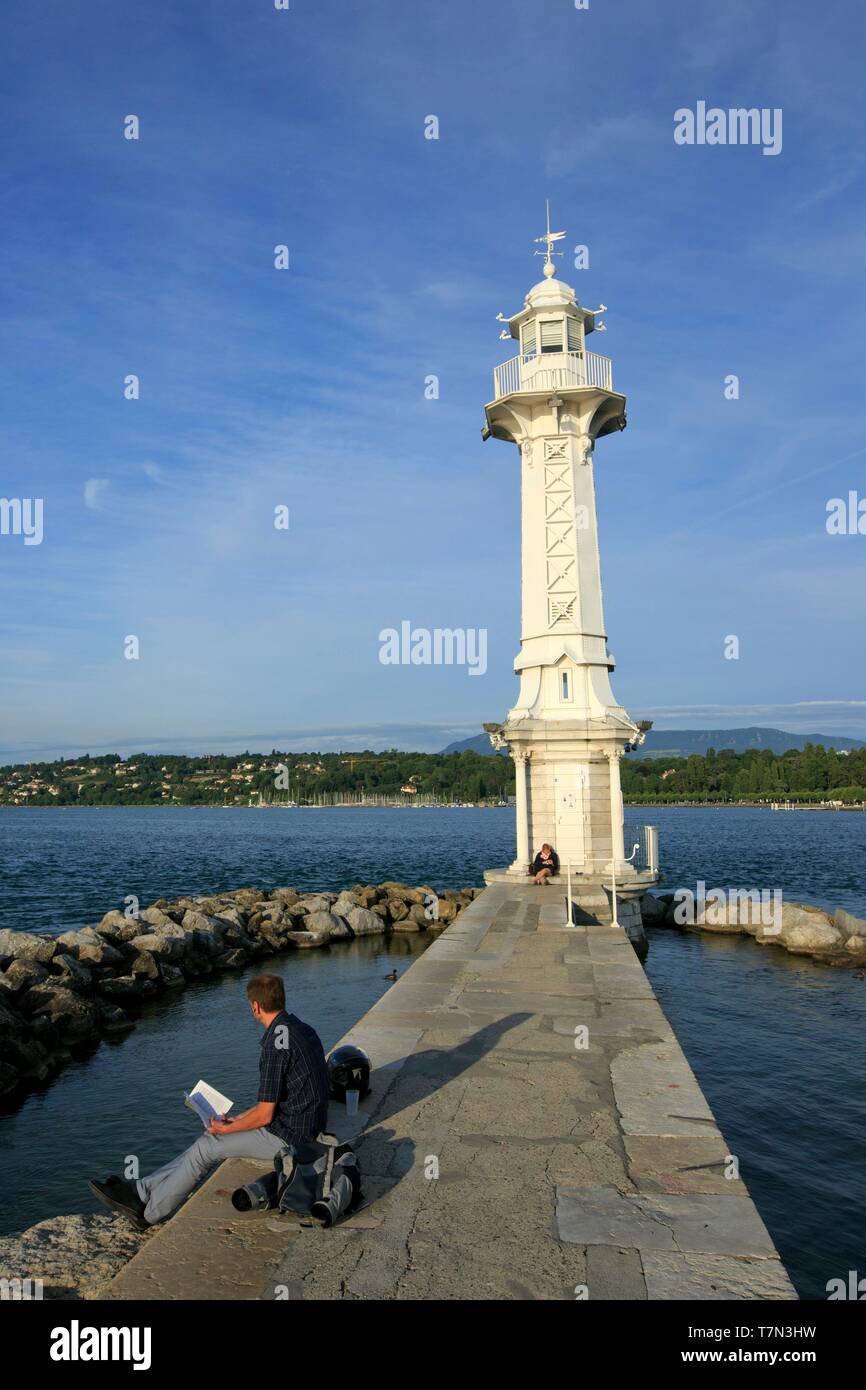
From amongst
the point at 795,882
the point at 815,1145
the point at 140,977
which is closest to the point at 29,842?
the point at 795,882

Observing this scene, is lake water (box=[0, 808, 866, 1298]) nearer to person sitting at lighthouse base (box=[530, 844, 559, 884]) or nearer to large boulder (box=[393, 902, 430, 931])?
large boulder (box=[393, 902, 430, 931])

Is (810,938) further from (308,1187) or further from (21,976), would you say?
(308,1187)

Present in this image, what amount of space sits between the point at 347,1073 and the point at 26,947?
12.8m

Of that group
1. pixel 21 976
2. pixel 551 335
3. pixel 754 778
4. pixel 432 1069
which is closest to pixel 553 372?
pixel 551 335

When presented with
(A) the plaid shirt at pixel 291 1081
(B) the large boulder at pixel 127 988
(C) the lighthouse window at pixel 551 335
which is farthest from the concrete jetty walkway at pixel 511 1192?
(C) the lighthouse window at pixel 551 335

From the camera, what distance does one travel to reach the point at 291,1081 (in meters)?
5.77

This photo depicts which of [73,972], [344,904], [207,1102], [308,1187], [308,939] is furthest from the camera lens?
[344,904]

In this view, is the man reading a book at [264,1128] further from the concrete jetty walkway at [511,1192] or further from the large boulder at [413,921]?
the large boulder at [413,921]

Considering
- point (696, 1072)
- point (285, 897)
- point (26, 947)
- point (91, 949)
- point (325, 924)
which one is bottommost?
point (325, 924)

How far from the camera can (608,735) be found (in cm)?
2133

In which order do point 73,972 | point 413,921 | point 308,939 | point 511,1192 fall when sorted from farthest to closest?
point 413,921 → point 308,939 → point 73,972 → point 511,1192

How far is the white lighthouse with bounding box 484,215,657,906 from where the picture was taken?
21.6 meters

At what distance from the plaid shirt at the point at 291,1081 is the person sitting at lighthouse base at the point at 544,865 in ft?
50.3

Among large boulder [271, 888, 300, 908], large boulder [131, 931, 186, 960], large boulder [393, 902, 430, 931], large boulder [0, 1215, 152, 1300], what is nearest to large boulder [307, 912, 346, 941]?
large boulder [393, 902, 430, 931]
